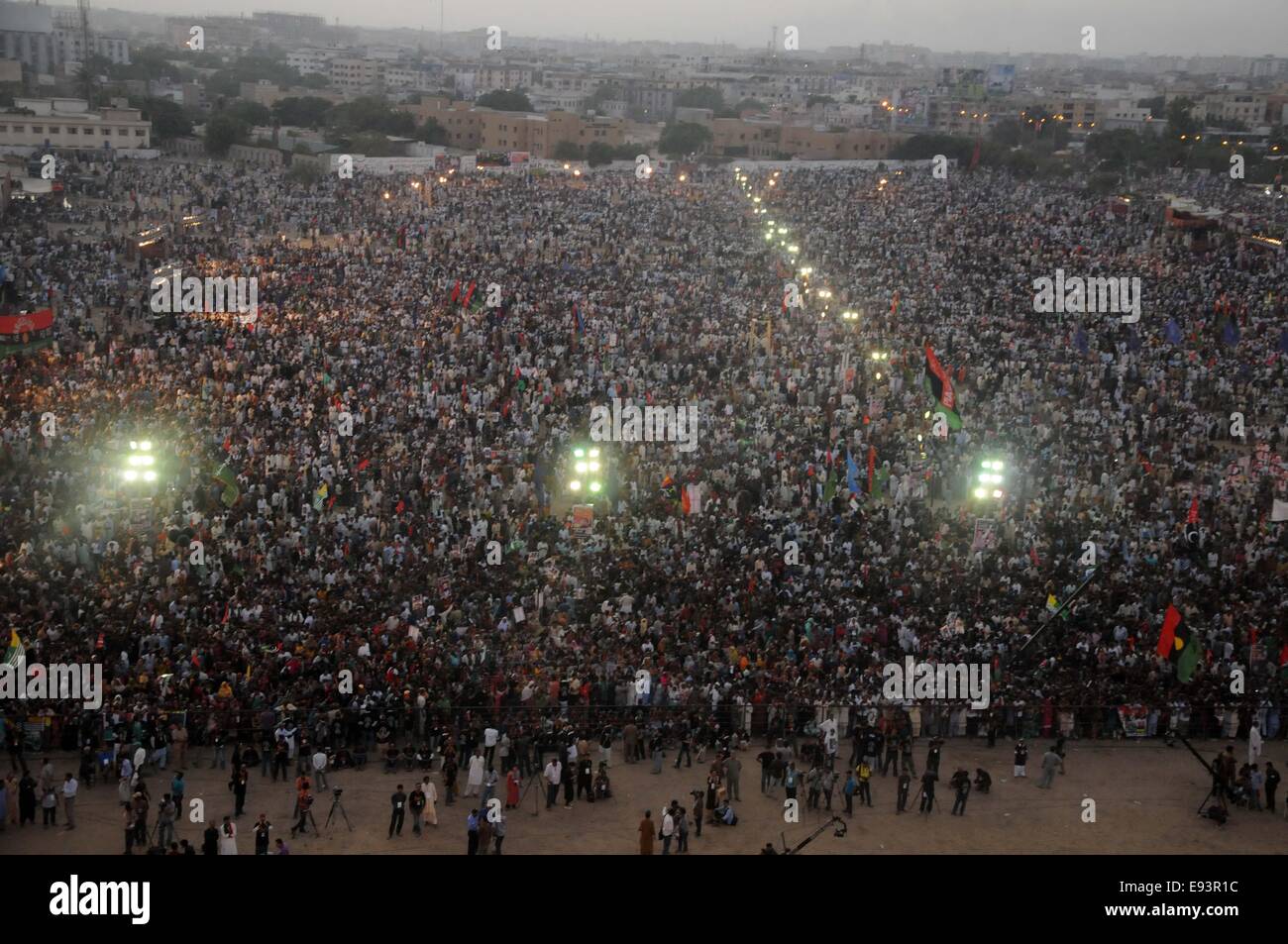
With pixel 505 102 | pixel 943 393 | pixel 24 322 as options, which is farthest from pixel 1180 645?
pixel 505 102

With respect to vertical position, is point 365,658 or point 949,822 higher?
point 365,658

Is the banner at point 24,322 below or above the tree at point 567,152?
below

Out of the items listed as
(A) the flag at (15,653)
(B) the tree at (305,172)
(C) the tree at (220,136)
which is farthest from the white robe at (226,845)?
(C) the tree at (220,136)

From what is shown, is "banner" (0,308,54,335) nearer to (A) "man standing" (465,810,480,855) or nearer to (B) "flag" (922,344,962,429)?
(B) "flag" (922,344,962,429)

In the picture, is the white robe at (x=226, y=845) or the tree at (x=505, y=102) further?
the tree at (x=505, y=102)

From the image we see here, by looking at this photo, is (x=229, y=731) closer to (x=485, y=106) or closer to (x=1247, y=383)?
(x=1247, y=383)

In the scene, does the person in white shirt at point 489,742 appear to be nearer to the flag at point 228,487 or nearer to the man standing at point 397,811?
the man standing at point 397,811
